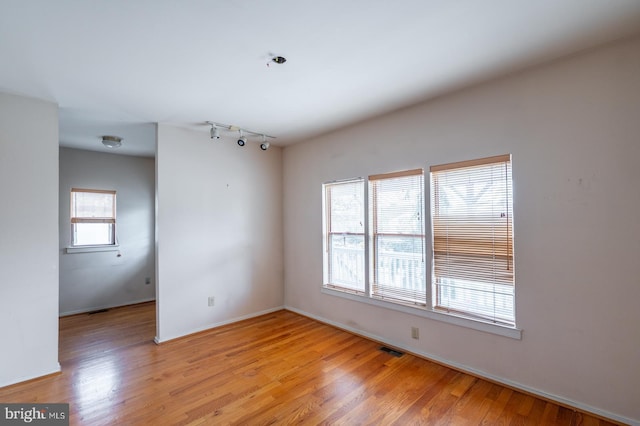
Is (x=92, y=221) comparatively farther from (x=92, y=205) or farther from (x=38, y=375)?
(x=38, y=375)

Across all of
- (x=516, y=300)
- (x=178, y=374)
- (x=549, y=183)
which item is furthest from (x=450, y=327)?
(x=178, y=374)

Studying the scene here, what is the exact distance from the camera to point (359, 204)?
12.3 feet

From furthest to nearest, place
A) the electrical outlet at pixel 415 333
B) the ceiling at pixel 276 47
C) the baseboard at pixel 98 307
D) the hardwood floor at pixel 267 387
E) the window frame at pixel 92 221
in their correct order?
1. the window frame at pixel 92 221
2. the baseboard at pixel 98 307
3. the electrical outlet at pixel 415 333
4. the hardwood floor at pixel 267 387
5. the ceiling at pixel 276 47

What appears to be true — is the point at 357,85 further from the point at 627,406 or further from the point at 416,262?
the point at 627,406

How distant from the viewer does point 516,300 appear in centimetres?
241

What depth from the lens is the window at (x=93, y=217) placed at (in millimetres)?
4750

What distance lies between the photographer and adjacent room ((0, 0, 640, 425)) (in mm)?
1931

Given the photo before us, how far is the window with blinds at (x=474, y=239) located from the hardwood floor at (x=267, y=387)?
68 centimetres

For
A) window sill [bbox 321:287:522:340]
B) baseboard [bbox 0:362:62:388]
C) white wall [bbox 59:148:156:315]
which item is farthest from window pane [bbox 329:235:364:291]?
white wall [bbox 59:148:156:315]

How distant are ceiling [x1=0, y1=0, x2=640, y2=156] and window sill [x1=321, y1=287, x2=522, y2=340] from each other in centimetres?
217

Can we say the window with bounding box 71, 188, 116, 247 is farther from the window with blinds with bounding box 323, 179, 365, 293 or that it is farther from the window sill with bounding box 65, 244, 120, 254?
the window with blinds with bounding box 323, 179, 365, 293

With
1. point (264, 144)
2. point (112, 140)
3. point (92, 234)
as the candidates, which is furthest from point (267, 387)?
point (92, 234)

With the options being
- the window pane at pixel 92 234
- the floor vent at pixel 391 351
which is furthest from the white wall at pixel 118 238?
the floor vent at pixel 391 351

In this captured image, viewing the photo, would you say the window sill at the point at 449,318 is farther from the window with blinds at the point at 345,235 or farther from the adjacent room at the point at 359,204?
the window with blinds at the point at 345,235
